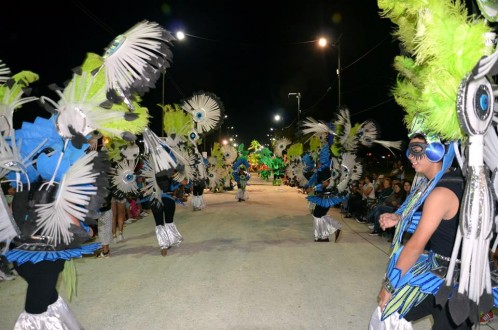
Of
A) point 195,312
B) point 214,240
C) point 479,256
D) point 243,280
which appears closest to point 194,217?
point 214,240

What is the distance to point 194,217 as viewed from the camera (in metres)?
11.9

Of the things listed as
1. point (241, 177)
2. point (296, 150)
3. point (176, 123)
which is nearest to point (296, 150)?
point (296, 150)

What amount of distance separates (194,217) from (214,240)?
3.79 meters

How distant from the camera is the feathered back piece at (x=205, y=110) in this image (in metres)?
10.6

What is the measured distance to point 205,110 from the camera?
423 inches

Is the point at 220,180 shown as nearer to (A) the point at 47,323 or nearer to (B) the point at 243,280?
(B) the point at 243,280

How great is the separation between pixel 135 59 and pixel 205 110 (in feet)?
24.6

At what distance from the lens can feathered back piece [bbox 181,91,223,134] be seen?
10633 mm

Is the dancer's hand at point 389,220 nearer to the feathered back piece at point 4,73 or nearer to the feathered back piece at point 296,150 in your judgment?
the feathered back piece at point 4,73

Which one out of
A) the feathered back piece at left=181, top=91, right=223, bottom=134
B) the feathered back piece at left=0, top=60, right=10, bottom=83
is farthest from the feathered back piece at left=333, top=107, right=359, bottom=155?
the feathered back piece at left=0, top=60, right=10, bottom=83

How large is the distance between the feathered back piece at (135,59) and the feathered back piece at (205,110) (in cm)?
713

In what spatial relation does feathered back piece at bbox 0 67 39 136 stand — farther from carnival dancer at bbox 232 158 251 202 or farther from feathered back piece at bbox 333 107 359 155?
carnival dancer at bbox 232 158 251 202

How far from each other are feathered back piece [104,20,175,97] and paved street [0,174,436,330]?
2.47 metres

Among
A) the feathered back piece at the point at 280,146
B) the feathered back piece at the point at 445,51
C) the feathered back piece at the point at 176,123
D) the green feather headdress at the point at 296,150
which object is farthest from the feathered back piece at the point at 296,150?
the feathered back piece at the point at 445,51
